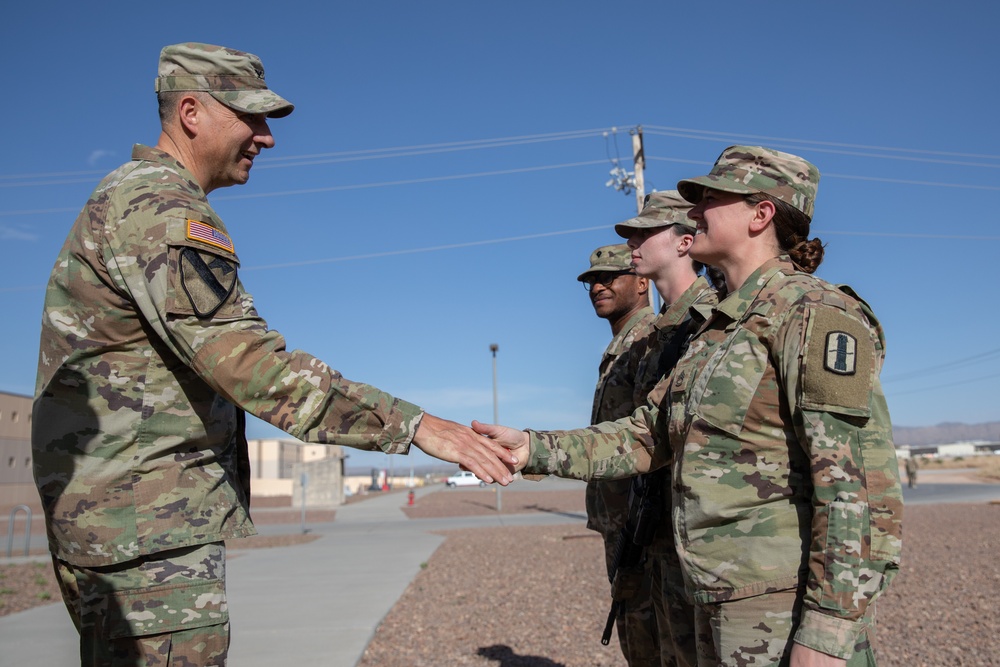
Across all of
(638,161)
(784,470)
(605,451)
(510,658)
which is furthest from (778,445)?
(638,161)

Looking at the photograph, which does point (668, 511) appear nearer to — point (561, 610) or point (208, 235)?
point (208, 235)

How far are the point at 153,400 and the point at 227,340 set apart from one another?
0.30 meters

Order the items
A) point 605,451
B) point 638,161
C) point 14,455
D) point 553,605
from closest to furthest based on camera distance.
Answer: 1. point 605,451
2. point 553,605
3. point 638,161
4. point 14,455

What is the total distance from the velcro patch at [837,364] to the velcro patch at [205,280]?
1672 mm

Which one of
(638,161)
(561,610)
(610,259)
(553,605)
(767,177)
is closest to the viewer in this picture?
(767,177)

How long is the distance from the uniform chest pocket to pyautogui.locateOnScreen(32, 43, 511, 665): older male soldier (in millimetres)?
916

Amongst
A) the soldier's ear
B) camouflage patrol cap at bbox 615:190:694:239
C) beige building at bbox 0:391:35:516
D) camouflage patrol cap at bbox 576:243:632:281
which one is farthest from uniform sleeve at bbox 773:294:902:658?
beige building at bbox 0:391:35:516

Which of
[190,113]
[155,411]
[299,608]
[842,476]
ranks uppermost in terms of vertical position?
[190,113]

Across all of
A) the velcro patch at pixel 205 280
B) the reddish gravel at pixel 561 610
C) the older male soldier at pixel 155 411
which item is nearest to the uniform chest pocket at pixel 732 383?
the older male soldier at pixel 155 411

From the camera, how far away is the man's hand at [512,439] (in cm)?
319

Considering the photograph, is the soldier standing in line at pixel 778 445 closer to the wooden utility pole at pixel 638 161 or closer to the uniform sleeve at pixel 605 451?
the uniform sleeve at pixel 605 451

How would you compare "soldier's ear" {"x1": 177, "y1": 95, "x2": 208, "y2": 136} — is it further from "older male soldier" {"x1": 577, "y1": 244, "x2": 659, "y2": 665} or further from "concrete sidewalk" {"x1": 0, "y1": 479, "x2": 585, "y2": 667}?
"concrete sidewalk" {"x1": 0, "y1": 479, "x2": 585, "y2": 667}

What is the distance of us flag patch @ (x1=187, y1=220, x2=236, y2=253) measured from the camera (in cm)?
245

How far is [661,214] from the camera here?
4168mm
